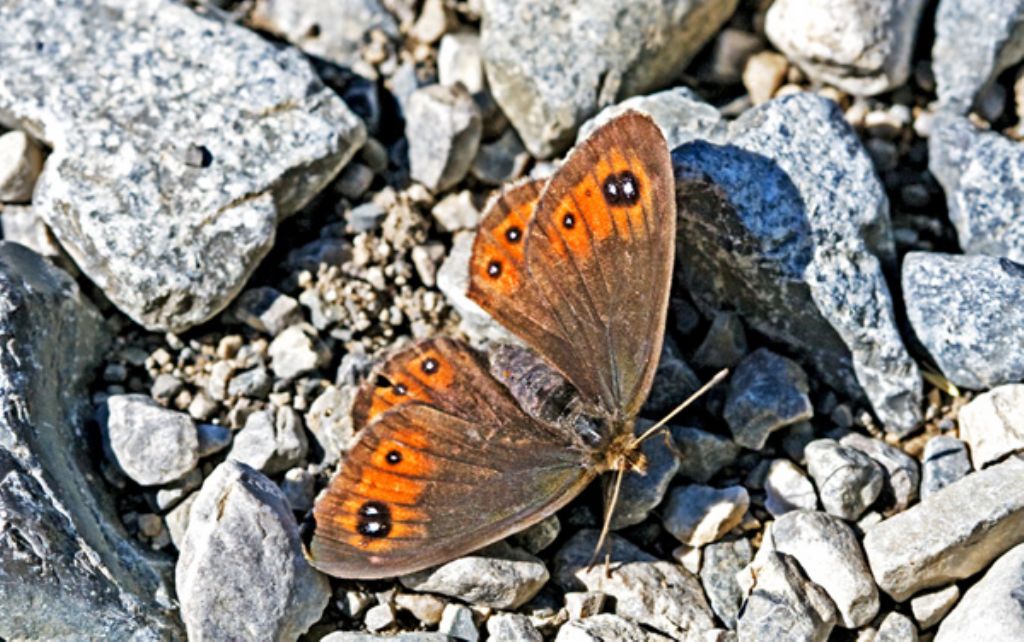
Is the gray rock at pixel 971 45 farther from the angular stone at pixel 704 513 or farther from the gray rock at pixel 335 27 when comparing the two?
the gray rock at pixel 335 27

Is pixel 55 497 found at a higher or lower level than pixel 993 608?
lower

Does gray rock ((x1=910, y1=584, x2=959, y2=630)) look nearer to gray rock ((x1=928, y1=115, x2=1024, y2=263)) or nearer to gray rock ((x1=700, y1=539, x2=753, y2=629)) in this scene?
gray rock ((x1=700, y1=539, x2=753, y2=629))

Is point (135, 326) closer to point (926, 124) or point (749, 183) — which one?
point (749, 183)

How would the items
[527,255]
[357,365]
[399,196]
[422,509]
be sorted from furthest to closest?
[399,196], [357,365], [527,255], [422,509]

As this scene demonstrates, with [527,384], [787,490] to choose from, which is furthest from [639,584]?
[527,384]

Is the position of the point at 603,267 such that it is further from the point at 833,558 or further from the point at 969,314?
the point at 969,314

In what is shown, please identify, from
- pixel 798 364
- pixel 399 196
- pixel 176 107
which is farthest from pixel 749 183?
pixel 176 107
